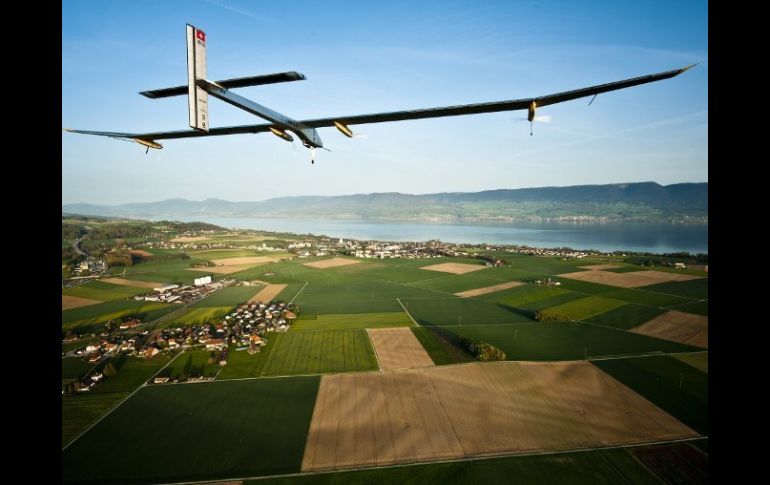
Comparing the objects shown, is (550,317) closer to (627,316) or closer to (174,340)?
(627,316)

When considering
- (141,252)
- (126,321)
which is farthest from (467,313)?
(141,252)

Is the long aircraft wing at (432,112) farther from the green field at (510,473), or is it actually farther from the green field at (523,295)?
the green field at (523,295)

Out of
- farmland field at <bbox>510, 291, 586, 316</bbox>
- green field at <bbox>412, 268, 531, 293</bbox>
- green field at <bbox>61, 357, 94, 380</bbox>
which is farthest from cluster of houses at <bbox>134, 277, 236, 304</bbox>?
farmland field at <bbox>510, 291, 586, 316</bbox>

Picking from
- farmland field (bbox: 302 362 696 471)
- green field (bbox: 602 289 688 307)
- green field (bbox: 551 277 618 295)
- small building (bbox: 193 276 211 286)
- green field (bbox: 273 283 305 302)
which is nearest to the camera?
farmland field (bbox: 302 362 696 471)

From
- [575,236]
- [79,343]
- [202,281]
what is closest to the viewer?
[79,343]

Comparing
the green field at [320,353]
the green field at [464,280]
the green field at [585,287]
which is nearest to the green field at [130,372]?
the green field at [320,353]

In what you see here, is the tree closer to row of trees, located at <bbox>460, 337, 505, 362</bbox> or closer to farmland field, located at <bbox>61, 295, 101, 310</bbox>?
row of trees, located at <bbox>460, 337, 505, 362</bbox>

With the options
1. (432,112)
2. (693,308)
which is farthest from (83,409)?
(693,308)
